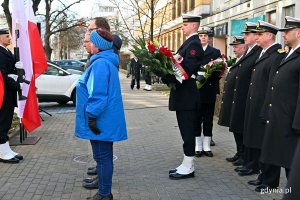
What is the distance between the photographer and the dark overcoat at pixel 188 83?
5523 mm

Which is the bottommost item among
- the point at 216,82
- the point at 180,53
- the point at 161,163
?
the point at 161,163

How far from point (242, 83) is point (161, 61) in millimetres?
1363

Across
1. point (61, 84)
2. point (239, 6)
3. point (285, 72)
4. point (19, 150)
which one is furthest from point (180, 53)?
point (239, 6)

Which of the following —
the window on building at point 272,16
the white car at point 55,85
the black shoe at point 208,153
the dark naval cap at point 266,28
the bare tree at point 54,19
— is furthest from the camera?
the bare tree at point 54,19

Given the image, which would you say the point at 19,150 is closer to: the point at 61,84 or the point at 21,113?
the point at 21,113

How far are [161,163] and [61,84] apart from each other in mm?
8792

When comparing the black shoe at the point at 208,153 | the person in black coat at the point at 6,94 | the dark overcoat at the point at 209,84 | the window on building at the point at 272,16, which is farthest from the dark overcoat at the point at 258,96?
the window on building at the point at 272,16

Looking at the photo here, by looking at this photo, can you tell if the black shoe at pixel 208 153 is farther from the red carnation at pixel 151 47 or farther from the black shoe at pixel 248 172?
the red carnation at pixel 151 47

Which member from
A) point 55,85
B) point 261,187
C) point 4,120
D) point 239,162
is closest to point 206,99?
point 239,162

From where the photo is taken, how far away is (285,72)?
441 centimetres

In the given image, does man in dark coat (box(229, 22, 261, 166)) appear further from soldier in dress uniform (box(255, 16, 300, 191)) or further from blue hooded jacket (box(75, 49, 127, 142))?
blue hooded jacket (box(75, 49, 127, 142))

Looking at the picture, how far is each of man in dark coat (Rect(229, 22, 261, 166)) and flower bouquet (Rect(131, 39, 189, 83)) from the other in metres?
1.03

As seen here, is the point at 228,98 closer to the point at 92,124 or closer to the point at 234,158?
the point at 234,158

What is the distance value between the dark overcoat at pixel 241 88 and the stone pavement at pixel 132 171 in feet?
2.49
